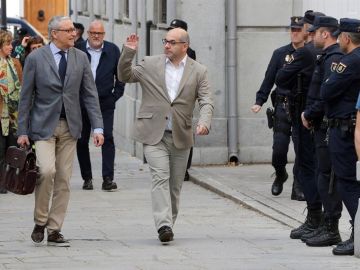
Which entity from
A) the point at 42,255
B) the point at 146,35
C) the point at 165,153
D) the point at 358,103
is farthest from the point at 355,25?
the point at 146,35

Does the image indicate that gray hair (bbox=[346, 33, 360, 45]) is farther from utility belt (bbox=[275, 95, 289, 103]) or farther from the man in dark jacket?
the man in dark jacket

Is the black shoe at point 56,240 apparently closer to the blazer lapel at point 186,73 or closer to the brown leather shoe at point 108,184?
the blazer lapel at point 186,73

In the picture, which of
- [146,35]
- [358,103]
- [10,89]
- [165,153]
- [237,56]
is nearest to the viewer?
[358,103]

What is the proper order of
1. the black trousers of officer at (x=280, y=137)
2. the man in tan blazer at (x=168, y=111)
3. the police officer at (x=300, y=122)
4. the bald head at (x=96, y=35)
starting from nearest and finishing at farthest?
the man in tan blazer at (x=168, y=111)
the police officer at (x=300, y=122)
the black trousers of officer at (x=280, y=137)
the bald head at (x=96, y=35)

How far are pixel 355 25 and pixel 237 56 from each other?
7.12 meters

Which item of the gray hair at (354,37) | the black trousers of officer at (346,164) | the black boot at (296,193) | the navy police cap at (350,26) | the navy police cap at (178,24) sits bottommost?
the black boot at (296,193)

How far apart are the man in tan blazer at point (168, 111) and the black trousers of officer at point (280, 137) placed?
257 centimetres

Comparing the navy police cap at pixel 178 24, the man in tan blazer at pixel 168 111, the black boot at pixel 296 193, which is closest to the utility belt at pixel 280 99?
the black boot at pixel 296 193

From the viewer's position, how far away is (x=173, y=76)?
12.0m

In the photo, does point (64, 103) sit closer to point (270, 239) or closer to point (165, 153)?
point (165, 153)

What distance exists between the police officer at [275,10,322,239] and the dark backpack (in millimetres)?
2332

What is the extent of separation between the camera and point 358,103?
1028 centimetres

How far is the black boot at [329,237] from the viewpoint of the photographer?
451 inches

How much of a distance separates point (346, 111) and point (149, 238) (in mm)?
2229
